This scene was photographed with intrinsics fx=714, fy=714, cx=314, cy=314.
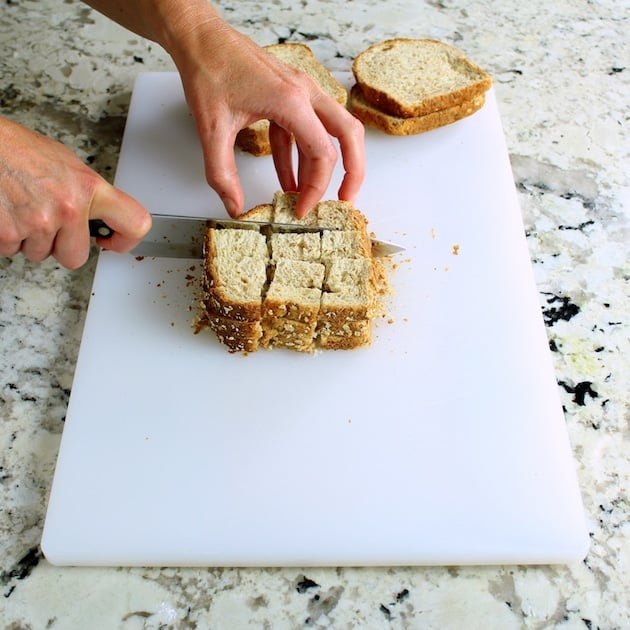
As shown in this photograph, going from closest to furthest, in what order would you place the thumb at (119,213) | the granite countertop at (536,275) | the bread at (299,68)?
the granite countertop at (536,275)
the thumb at (119,213)
the bread at (299,68)

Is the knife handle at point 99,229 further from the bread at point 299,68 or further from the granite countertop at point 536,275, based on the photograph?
the bread at point 299,68

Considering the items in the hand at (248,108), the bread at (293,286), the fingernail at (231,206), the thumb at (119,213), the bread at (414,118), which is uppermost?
the hand at (248,108)

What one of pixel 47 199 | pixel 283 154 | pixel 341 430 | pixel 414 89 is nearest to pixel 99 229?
pixel 47 199

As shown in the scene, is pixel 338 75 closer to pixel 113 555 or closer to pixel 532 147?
pixel 532 147

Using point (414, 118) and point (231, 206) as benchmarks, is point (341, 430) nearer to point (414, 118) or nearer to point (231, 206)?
point (231, 206)

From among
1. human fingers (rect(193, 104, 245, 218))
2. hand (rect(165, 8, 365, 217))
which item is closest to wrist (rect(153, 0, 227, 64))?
hand (rect(165, 8, 365, 217))

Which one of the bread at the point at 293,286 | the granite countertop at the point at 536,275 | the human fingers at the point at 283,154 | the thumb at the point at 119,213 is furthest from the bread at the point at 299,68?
the thumb at the point at 119,213

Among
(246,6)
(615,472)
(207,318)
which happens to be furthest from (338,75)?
(615,472)

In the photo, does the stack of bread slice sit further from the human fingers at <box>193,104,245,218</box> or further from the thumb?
the thumb
